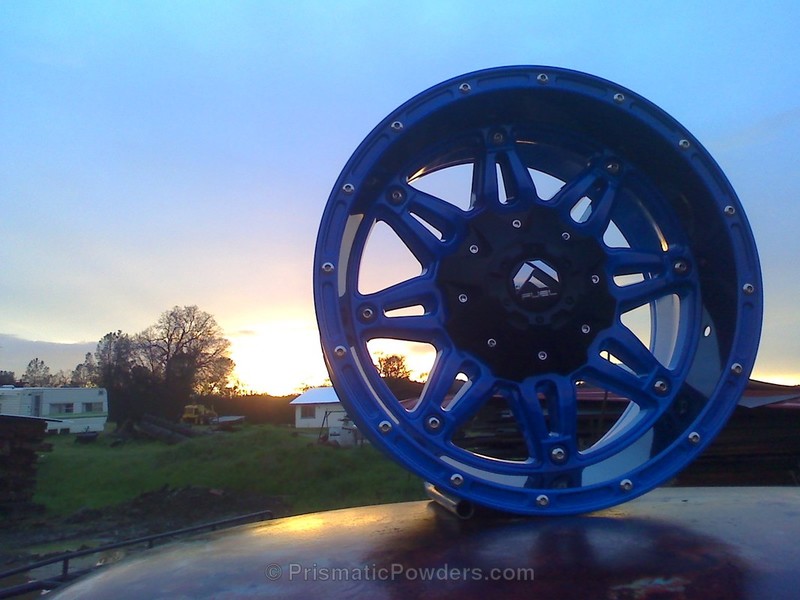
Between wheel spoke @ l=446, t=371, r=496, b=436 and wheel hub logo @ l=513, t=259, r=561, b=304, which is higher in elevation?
wheel hub logo @ l=513, t=259, r=561, b=304

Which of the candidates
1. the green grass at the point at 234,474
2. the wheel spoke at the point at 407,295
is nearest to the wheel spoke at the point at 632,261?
the wheel spoke at the point at 407,295

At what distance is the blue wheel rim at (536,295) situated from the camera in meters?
3.04

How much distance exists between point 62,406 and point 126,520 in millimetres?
22938

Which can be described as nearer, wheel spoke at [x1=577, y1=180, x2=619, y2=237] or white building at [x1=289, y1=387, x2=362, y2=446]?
wheel spoke at [x1=577, y1=180, x2=619, y2=237]

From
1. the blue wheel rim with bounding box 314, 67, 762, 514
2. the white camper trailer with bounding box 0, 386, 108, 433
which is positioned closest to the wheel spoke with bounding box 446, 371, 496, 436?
the blue wheel rim with bounding box 314, 67, 762, 514

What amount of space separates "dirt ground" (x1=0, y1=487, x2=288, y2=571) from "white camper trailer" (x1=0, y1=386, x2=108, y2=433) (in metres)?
19.2

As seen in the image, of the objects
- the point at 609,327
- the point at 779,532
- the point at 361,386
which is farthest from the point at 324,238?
the point at 779,532

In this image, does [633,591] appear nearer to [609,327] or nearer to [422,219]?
[609,327]

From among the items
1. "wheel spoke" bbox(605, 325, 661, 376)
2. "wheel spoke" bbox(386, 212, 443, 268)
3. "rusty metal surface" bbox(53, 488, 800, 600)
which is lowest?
"rusty metal surface" bbox(53, 488, 800, 600)

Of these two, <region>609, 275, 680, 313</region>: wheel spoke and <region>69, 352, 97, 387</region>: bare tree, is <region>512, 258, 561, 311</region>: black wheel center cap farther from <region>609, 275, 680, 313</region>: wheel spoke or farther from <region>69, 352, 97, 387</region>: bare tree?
<region>69, 352, 97, 387</region>: bare tree

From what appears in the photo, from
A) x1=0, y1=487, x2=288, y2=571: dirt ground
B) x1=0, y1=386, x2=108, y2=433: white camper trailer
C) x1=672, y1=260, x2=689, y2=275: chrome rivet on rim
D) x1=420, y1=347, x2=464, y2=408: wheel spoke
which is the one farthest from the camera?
x1=0, y1=386, x2=108, y2=433: white camper trailer

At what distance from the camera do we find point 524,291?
3.18 meters

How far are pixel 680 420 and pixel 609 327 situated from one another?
549mm

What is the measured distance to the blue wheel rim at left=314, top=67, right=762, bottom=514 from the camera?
304 centimetres
